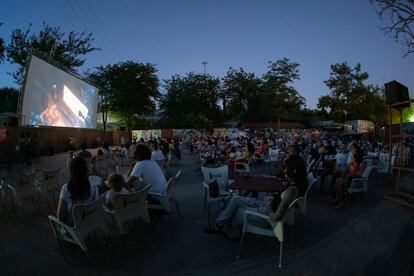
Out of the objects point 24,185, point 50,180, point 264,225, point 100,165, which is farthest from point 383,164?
point 24,185

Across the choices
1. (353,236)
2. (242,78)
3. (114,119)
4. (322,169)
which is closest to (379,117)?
(242,78)

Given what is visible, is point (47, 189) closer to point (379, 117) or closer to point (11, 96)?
point (11, 96)

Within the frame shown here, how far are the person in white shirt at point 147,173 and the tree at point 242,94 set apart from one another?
45017 mm

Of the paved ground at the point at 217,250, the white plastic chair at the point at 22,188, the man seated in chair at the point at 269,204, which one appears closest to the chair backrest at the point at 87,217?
the paved ground at the point at 217,250

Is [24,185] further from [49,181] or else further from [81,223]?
[81,223]

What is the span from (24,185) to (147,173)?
2.46 meters

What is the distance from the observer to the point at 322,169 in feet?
25.7

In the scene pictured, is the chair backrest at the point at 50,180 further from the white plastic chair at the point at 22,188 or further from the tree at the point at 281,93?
the tree at the point at 281,93

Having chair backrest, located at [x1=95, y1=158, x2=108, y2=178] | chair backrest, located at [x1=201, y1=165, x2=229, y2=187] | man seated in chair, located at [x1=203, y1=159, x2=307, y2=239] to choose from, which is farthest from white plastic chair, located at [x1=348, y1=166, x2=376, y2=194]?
chair backrest, located at [x1=95, y1=158, x2=108, y2=178]

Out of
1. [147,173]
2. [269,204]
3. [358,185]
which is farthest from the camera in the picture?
[358,185]

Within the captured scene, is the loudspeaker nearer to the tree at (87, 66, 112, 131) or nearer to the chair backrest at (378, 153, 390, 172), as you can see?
the chair backrest at (378, 153, 390, 172)

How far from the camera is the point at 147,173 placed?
4.87m

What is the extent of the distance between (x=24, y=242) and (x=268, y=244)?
137 inches

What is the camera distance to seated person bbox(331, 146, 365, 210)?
6375 mm
